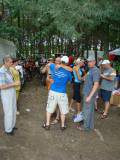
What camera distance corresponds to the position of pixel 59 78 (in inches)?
359

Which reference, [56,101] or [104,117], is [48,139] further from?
[104,117]

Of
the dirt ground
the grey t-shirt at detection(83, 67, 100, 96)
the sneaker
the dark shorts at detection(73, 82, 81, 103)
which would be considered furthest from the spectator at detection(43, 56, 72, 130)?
the dark shorts at detection(73, 82, 81, 103)

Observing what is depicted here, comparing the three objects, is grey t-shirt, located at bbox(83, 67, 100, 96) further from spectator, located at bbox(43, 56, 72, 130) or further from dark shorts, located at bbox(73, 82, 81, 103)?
dark shorts, located at bbox(73, 82, 81, 103)

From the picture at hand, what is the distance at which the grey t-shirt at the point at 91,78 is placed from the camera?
30.0 feet

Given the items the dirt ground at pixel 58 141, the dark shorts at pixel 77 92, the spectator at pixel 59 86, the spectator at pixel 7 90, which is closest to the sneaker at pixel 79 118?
the dirt ground at pixel 58 141

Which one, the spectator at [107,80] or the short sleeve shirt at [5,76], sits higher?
the short sleeve shirt at [5,76]

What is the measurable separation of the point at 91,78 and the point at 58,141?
164 cm

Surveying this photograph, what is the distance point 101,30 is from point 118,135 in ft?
25.2

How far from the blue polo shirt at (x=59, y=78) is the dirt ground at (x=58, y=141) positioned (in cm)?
106

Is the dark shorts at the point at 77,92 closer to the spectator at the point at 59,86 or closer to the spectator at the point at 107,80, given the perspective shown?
the spectator at the point at 107,80

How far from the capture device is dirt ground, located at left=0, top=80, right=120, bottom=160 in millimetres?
8094

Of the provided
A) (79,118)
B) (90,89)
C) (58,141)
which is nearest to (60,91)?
(90,89)

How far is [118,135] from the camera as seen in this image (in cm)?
962

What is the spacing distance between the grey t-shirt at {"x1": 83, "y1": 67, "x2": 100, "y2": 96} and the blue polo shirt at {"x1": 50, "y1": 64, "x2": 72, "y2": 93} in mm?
455
